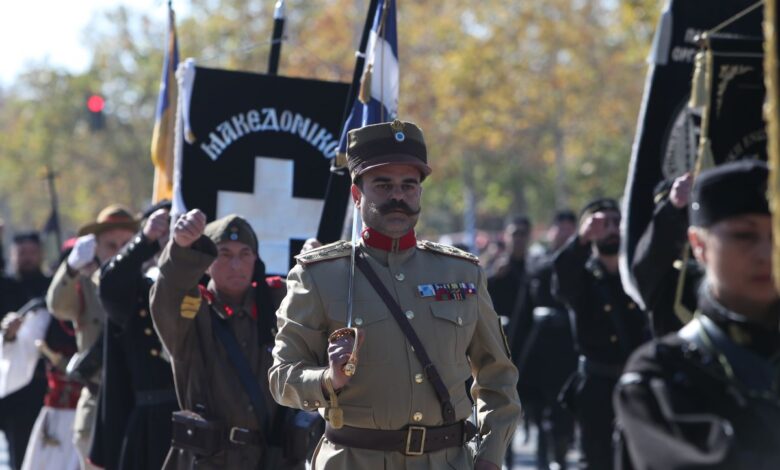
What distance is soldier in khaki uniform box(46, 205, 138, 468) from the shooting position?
26.9ft

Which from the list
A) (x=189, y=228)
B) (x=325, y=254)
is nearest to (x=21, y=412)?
(x=189, y=228)

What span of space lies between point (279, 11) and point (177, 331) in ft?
8.32

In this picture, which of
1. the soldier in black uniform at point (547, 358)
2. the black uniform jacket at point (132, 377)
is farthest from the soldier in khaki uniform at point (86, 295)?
the soldier in black uniform at point (547, 358)

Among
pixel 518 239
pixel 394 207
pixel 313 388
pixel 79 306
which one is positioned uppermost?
pixel 518 239

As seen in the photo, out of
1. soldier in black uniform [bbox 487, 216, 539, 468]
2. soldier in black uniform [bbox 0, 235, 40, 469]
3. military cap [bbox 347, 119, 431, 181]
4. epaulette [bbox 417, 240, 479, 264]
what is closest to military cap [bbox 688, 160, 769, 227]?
military cap [bbox 347, 119, 431, 181]

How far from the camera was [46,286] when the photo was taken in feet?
39.7

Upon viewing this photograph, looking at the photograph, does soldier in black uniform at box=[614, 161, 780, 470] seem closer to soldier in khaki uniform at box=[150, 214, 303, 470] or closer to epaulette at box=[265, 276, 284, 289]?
soldier in khaki uniform at box=[150, 214, 303, 470]

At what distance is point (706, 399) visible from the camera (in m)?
3.50

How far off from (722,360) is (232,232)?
3.40 metres

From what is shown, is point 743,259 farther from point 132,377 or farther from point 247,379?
point 132,377

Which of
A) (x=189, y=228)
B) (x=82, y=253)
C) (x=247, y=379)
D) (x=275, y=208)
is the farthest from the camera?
(x=82, y=253)

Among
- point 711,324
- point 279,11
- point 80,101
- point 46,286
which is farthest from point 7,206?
point 711,324

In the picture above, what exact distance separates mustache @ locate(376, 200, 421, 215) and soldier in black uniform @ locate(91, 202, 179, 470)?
1.97 metres

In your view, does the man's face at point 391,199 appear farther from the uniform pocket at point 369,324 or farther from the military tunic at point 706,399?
the military tunic at point 706,399
